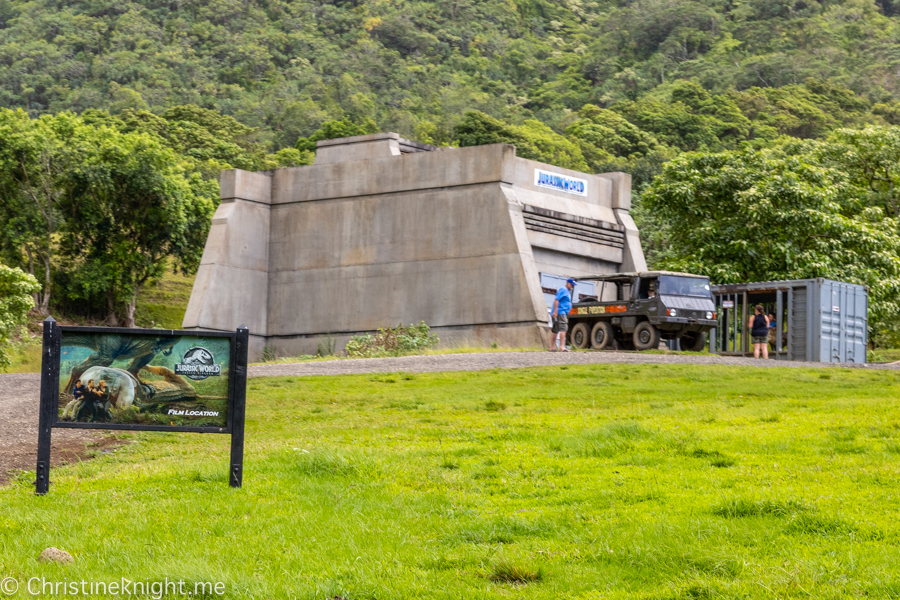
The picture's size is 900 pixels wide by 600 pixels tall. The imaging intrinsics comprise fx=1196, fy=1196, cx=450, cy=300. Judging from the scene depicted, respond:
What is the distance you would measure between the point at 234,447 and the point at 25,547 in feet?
8.05

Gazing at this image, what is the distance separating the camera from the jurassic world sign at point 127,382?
9398mm

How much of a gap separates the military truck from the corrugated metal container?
1.54 metres

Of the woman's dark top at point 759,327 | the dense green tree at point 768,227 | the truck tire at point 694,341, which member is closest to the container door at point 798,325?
the woman's dark top at point 759,327

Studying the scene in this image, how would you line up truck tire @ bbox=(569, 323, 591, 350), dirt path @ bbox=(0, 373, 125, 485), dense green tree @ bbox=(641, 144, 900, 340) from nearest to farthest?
dirt path @ bbox=(0, 373, 125, 485), truck tire @ bbox=(569, 323, 591, 350), dense green tree @ bbox=(641, 144, 900, 340)

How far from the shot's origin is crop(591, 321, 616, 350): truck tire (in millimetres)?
30562

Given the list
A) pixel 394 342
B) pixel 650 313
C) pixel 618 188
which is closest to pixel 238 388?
pixel 650 313

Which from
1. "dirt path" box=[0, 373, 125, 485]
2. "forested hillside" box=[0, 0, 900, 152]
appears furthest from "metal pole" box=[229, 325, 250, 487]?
"forested hillside" box=[0, 0, 900, 152]

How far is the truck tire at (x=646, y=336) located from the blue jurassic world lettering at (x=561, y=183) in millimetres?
8735

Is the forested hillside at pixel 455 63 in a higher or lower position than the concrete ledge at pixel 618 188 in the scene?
higher

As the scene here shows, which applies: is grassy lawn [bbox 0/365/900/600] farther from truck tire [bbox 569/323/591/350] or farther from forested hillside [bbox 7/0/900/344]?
forested hillside [bbox 7/0/900/344]

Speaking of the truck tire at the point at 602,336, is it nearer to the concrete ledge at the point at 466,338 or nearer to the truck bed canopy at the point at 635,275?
the truck bed canopy at the point at 635,275

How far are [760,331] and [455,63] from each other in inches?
4579

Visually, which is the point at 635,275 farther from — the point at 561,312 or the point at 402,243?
the point at 402,243

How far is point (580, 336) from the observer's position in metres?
31.4
